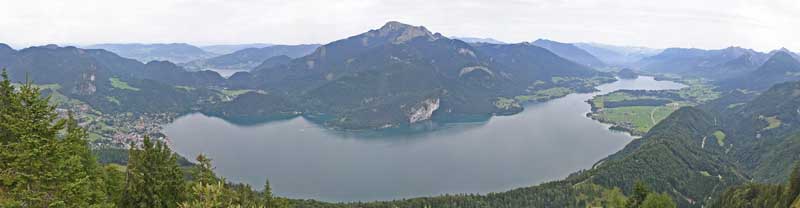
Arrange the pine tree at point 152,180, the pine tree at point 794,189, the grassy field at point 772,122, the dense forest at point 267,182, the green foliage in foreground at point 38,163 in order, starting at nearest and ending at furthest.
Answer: the green foliage in foreground at point 38,163 → the dense forest at point 267,182 → the pine tree at point 152,180 → the pine tree at point 794,189 → the grassy field at point 772,122

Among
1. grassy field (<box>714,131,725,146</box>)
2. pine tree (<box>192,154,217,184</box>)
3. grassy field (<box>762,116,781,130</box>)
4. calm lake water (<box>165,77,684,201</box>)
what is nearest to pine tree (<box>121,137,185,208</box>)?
pine tree (<box>192,154,217,184</box>)

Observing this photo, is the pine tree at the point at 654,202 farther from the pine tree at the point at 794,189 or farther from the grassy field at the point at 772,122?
the grassy field at the point at 772,122

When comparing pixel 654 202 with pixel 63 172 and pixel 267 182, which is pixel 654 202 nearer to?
pixel 267 182

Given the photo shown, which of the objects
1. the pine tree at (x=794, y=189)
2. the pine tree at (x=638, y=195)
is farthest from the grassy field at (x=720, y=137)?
the pine tree at (x=638, y=195)

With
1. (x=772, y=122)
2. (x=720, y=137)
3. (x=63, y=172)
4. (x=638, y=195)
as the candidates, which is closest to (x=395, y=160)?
Result: (x=638, y=195)

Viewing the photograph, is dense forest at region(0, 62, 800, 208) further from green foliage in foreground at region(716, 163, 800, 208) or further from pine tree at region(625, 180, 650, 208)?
green foliage in foreground at region(716, 163, 800, 208)
